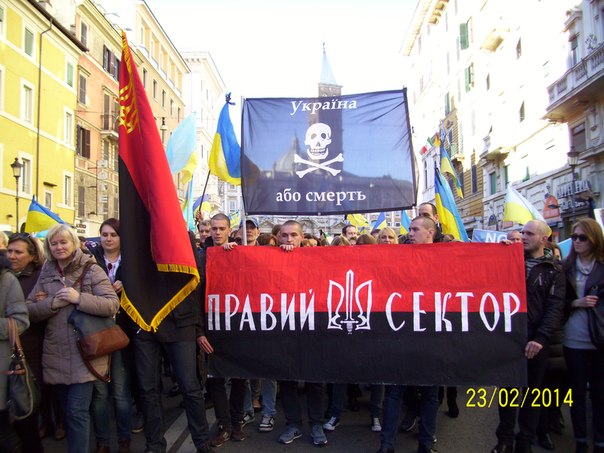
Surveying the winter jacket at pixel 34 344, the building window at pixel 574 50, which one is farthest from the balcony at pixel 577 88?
the winter jacket at pixel 34 344

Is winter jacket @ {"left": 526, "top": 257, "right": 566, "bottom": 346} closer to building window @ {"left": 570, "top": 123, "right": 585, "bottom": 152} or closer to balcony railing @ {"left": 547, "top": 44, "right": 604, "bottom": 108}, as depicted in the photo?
balcony railing @ {"left": 547, "top": 44, "right": 604, "bottom": 108}

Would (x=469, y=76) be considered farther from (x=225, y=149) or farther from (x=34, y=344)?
(x=34, y=344)

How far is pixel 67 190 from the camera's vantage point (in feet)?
90.1

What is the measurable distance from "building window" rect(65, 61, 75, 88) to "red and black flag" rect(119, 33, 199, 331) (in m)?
26.6

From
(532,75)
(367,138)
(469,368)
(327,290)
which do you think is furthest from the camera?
(532,75)

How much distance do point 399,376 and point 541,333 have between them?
1172 millimetres

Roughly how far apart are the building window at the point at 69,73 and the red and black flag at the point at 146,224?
26.6m

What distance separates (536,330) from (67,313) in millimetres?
3633

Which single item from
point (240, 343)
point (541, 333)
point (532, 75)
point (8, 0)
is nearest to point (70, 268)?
point (240, 343)

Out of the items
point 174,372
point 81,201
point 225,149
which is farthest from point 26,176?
point 174,372

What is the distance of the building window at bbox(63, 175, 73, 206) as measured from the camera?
27.0 m

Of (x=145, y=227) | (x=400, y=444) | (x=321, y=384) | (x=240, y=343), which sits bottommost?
(x=400, y=444)

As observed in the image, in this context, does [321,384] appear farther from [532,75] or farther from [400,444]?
[532,75]

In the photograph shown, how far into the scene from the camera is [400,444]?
14.6ft
